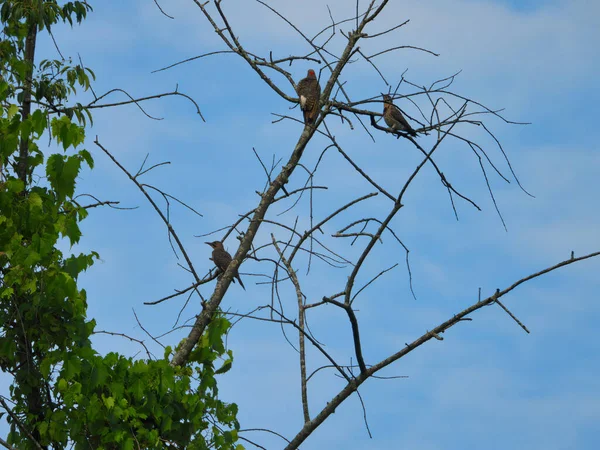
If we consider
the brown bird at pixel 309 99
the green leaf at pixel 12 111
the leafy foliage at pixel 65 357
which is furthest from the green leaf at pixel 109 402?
the brown bird at pixel 309 99

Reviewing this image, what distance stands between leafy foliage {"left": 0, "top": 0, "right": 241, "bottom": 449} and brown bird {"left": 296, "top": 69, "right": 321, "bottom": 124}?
72.8 inches

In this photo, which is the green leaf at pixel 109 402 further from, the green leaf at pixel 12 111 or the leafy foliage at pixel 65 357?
the green leaf at pixel 12 111

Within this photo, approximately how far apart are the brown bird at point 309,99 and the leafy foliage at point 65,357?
185 centimetres

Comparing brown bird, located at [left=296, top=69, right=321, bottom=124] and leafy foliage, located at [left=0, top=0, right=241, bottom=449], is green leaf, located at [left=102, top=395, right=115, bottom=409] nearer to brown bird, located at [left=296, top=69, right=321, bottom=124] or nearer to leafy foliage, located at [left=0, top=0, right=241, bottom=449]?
leafy foliage, located at [left=0, top=0, right=241, bottom=449]

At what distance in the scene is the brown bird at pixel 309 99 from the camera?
6.54 metres

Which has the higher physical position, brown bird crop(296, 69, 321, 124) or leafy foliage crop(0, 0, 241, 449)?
brown bird crop(296, 69, 321, 124)

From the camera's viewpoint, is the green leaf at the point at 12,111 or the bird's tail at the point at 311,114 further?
the bird's tail at the point at 311,114

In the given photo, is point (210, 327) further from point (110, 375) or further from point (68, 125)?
point (68, 125)

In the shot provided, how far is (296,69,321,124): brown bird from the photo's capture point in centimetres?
654

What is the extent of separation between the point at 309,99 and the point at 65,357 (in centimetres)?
289

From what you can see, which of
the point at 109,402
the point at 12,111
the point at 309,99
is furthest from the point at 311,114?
the point at 109,402

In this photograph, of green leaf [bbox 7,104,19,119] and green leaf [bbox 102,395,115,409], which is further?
green leaf [bbox 7,104,19,119]

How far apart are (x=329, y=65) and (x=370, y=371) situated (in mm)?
2521

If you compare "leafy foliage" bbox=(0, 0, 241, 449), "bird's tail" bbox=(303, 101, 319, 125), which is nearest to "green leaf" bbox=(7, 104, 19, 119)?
"leafy foliage" bbox=(0, 0, 241, 449)
